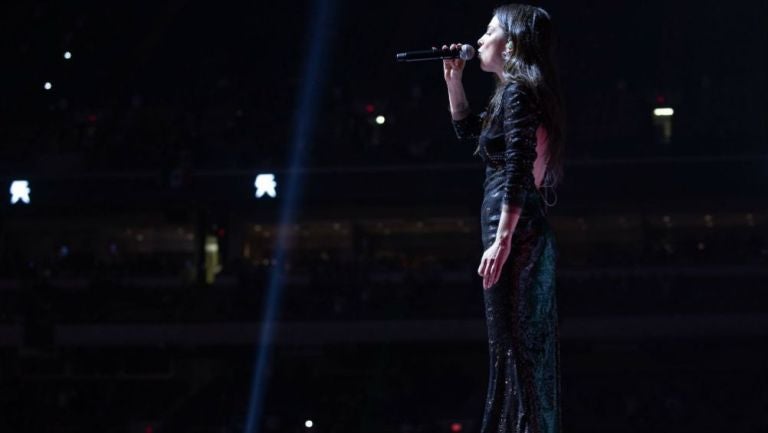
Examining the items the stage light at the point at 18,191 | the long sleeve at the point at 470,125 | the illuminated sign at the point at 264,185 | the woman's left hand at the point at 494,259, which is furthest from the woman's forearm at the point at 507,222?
the stage light at the point at 18,191

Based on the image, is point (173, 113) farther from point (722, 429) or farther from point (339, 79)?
point (722, 429)

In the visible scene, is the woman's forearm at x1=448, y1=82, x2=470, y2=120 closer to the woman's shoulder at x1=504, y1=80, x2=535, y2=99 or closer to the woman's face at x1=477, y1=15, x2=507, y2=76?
the woman's face at x1=477, y1=15, x2=507, y2=76

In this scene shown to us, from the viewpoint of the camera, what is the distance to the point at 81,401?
16.7 meters

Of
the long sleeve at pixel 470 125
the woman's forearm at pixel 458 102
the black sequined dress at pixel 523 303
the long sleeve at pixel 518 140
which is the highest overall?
the woman's forearm at pixel 458 102

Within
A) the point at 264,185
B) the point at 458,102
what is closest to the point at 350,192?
the point at 264,185

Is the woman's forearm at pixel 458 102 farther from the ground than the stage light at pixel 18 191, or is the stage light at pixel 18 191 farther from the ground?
the stage light at pixel 18 191

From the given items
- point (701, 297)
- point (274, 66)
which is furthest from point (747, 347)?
point (274, 66)

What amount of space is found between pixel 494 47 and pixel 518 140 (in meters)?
0.33

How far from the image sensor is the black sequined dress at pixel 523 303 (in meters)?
2.48

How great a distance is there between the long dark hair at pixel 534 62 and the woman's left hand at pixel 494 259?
0.36m

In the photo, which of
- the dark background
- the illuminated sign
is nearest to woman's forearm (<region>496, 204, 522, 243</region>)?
the dark background

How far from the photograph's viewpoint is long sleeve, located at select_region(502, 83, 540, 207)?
238 centimetres

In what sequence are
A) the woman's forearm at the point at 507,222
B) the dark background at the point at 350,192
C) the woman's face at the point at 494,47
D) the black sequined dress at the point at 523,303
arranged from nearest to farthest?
the woman's forearm at the point at 507,222
the black sequined dress at the point at 523,303
the woman's face at the point at 494,47
the dark background at the point at 350,192

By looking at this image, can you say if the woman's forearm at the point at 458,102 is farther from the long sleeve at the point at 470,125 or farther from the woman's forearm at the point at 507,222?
the woman's forearm at the point at 507,222
